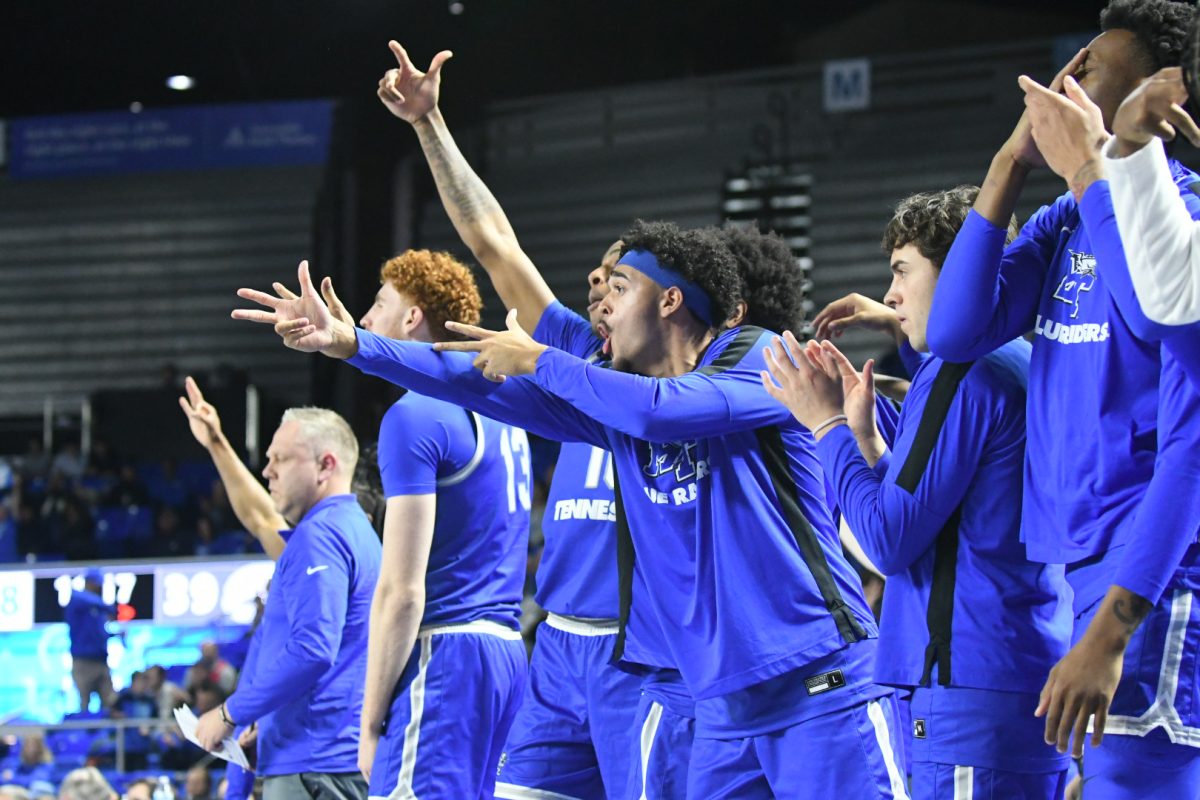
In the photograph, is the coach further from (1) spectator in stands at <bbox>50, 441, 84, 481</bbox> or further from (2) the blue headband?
(1) spectator in stands at <bbox>50, 441, 84, 481</bbox>

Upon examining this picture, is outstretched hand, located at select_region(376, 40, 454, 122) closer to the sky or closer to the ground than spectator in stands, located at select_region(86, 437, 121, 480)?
closer to the sky

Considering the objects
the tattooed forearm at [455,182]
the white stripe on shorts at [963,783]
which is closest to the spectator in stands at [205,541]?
the tattooed forearm at [455,182]

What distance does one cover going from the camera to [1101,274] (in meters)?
2.31

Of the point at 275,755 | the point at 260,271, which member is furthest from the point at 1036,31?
the point at 275,755

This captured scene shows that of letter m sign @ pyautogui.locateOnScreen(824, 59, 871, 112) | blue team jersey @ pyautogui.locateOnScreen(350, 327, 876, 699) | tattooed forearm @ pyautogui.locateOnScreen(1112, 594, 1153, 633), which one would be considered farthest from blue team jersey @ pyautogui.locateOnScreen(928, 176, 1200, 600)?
letter m sign @ pyautogui.locateOnScreen(824, 59, 871, 112)

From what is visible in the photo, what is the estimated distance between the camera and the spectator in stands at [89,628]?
9.81 m

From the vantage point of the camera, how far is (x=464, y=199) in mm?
4414

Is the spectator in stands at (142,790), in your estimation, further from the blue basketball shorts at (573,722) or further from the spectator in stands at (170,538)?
the spectator in stands at (170,538)

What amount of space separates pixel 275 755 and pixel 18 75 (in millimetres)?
16130

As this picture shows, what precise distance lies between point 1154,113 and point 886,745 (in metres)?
1.50

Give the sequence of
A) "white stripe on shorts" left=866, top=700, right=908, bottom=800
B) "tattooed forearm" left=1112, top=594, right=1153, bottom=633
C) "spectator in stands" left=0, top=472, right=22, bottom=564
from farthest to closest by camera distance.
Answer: "spectator in stands" left=0, top=472, right=22, bottom=564 < "white stripe on shorts" left=866, top=700, right=908, bottom=800 < "tattooed forearm" left=1112, top=594, right=1153, bottom=633

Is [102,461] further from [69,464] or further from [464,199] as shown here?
[464,199]

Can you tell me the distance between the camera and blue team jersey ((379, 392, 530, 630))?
14.0ft

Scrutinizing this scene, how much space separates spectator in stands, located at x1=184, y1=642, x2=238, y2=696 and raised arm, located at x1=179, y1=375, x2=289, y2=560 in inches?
152
